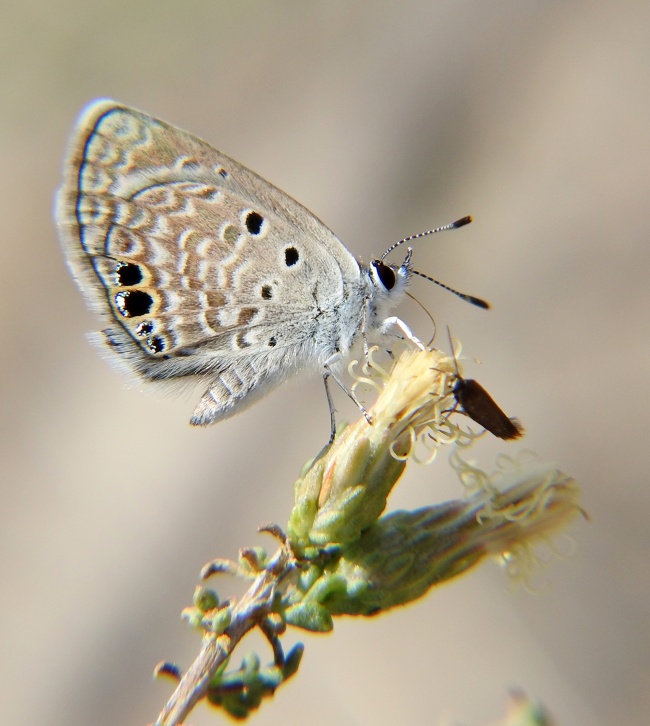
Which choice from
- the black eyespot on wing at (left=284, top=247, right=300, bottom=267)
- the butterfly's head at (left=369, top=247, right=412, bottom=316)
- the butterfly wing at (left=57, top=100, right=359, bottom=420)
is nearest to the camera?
the butterfly wing at (left=57, top=100, right=359, bottom=420)

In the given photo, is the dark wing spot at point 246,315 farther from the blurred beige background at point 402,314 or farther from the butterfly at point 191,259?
the blurred beige background at point 402,314

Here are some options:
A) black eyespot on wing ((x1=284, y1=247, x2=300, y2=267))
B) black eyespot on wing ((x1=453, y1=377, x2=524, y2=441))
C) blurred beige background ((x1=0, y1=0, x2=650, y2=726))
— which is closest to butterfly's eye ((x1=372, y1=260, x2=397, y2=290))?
black eyespot on wing ((x1=284, y1=247, x2=300, y2=267))

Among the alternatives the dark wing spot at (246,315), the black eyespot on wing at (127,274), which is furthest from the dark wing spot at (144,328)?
the dark wing spot at (246,315)

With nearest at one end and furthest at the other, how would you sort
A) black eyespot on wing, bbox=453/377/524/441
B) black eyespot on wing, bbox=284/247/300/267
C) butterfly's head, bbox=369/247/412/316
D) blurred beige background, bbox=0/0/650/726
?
black eyespot on wing, bbox=453/377/524/441, black eyespot on wing, bbox=284/247/300/267, butterfly's head, bbox=369/247/412/316, blurred beige background, bbox=0/0/650/726

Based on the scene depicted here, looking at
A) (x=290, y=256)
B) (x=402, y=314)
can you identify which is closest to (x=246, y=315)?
(x=290, y=256)

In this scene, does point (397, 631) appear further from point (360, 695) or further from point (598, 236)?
point (598, 236)

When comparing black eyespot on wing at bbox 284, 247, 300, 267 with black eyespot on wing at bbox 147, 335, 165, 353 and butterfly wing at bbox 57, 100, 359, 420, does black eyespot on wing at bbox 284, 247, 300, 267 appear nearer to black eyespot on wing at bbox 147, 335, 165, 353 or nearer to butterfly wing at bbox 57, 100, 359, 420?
butterfly wing at bbox 57, 100, 359, 420

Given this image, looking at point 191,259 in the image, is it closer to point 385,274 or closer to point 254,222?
point 254,222
